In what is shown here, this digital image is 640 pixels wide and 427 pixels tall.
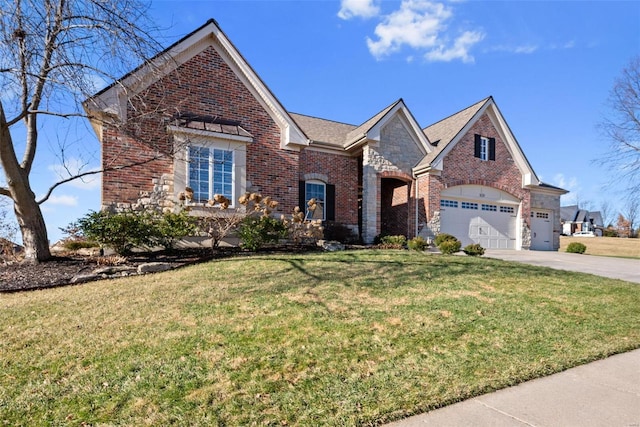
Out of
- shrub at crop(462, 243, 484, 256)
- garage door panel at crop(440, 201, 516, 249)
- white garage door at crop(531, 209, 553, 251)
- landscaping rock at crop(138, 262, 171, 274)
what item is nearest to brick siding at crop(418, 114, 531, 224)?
garage door panel at crop(440, 201, 516, 249)

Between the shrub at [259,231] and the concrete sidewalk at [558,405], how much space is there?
8.44 meters

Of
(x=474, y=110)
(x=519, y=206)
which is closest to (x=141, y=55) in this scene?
(x=474, y=110)

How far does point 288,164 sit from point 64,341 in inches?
388

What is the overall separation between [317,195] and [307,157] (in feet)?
5.50

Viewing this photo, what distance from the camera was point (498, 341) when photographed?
13.6ft

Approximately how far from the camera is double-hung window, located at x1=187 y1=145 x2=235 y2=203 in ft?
37.0

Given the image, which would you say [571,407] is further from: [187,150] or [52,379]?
[187,150]

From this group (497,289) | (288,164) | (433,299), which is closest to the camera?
(433,299)

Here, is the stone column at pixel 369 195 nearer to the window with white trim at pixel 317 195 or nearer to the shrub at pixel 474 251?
the window with white trim at pixel 317 195

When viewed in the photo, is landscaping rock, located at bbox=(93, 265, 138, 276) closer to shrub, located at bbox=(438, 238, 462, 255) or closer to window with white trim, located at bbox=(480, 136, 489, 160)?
shrub, located at bbox=(438, 238, 462, 255)

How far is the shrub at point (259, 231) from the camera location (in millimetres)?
10570

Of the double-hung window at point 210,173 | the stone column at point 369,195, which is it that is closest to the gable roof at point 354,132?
the stone column at point 369,195

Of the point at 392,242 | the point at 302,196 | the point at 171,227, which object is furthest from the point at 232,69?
the point at 392,242

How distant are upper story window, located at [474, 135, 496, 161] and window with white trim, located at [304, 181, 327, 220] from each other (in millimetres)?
8437
